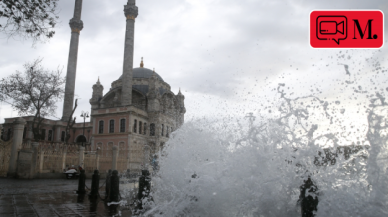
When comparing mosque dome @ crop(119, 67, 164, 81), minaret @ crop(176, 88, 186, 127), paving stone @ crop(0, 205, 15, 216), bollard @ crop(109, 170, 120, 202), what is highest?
mosque dome @ crop(119, 67, 164, 81)

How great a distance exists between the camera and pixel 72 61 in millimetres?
37312

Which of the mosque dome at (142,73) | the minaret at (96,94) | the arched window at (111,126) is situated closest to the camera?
the arched window at (111,126)

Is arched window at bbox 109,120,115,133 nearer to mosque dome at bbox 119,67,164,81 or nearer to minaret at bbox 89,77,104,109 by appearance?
minaret at bbox 89,77,104,109

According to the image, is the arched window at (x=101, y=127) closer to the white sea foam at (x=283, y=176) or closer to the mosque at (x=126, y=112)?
the mosque at (x=126, y=112)

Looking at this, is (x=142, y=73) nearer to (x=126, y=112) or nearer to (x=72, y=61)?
(x=72, y=61)

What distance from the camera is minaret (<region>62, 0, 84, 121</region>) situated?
3694 cm

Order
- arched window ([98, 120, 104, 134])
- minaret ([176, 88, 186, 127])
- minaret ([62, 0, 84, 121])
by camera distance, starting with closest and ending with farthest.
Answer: arched window ([98, 120, 104, 134]) < minaret ([62, 0, 84, 121]) < minaret ([176, 88, 186, 127])

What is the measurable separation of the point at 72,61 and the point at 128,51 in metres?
9.18

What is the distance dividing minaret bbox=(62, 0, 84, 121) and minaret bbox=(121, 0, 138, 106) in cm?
811

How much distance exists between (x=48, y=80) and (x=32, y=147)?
33.8 ft

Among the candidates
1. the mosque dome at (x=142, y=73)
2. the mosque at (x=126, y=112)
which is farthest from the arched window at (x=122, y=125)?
the mosque dome at (x=142, y=73)

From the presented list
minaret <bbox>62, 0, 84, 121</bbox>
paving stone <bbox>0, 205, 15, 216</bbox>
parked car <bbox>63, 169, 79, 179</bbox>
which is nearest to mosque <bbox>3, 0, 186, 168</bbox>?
minaret <bbox>62, 0, 84, 121</bbox>

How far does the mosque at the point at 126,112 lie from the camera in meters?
32.0

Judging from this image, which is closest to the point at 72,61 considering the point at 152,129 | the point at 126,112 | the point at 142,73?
the point at 142,73
